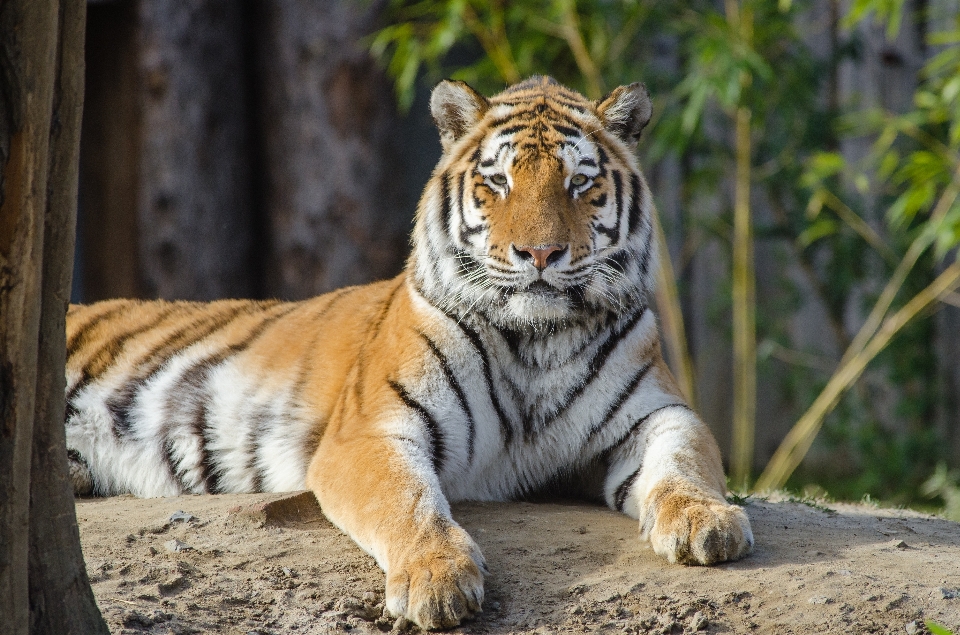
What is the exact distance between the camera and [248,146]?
5668mm

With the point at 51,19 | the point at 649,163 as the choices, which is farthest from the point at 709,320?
the point at 51,19

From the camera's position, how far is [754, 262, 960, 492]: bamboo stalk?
15.2ft

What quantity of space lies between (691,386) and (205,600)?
348 cm

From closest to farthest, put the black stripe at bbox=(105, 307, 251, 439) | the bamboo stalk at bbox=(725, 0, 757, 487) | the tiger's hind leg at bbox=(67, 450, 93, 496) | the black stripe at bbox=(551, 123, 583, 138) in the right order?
the black stripe at bbox=(551, 123, 583, 138)
the tiger's hind leg at bbox=(67, 450, 93, 496)
the black stripe at bbox=(105, 307, 251, 439)
the bamboo stalk at bbox=(725, 0, 757, 487)

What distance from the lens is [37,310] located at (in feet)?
5.36

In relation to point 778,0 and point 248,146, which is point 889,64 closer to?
point 778,0

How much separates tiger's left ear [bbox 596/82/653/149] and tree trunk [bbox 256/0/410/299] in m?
2.66

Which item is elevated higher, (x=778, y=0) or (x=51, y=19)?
(x=778, y=0)

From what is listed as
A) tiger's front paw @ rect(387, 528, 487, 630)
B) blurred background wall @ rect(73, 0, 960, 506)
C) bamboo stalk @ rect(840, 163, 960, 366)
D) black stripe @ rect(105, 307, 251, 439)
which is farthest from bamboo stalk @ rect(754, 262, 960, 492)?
tiger's front paw @ rect(387, 528, 487, 630)

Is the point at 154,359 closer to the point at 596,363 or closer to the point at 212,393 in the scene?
the point at 212,393

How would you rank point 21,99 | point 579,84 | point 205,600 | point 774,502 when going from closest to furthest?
point 21,99, point 205,600, point 774,502, point 579,84

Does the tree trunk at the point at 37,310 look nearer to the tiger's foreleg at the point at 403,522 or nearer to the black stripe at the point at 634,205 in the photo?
the tiger's foreleg at the point at 403,522

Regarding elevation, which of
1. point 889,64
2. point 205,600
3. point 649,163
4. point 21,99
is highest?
point 889,64

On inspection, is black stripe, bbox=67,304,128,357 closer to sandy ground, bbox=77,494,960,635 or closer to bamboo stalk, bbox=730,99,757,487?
sandy ground, bbox=77,494,960,635
